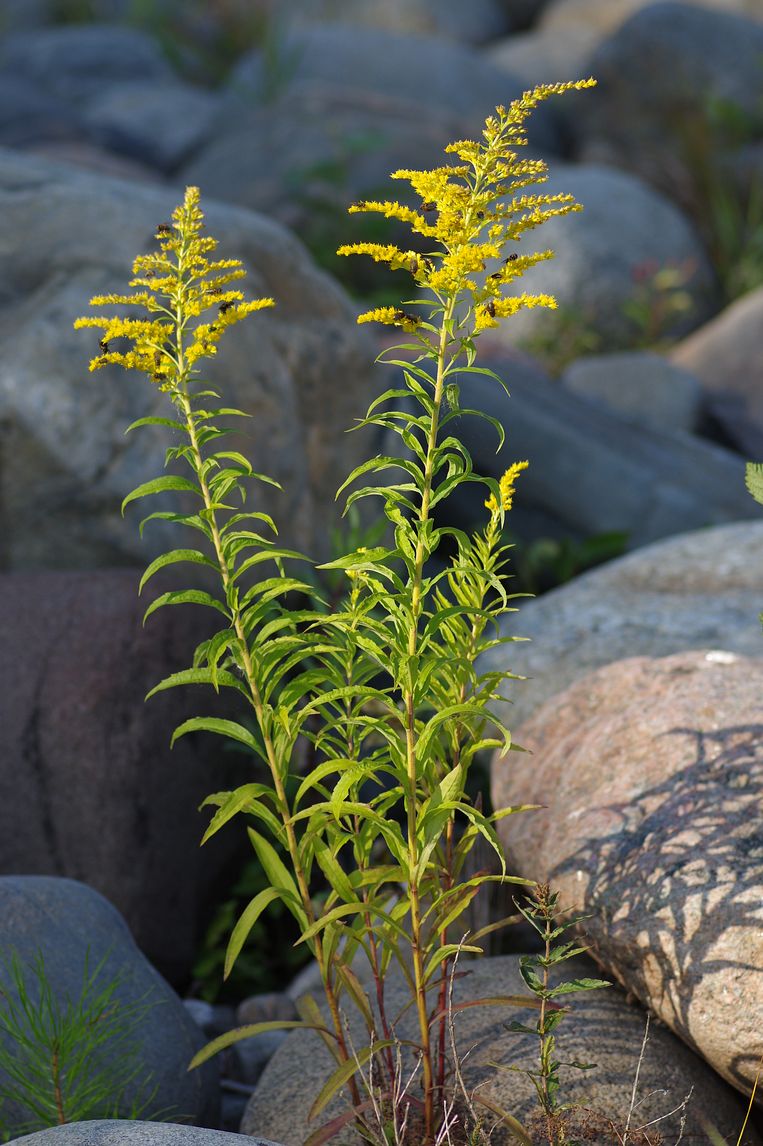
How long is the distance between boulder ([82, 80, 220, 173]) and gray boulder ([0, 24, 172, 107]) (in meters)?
0.66

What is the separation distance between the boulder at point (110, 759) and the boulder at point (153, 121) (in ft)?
28.8

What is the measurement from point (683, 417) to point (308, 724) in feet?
14.9

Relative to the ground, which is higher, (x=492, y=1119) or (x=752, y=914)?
(x=752, y=914)

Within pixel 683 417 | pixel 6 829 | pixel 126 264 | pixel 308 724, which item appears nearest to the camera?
pixel 6 829

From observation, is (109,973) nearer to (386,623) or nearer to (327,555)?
(386,623)

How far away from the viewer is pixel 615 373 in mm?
8367

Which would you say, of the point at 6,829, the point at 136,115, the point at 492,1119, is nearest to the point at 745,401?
the point at 6,829

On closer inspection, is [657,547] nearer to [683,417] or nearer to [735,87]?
[683,417]

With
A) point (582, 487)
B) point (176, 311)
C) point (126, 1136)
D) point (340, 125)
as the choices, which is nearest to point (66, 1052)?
point (126, 1136)

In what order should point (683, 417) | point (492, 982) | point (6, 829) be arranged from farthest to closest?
point (683, 417)
point (6, 829)
point (492, 982)

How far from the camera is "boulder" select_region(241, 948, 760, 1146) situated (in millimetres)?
2721

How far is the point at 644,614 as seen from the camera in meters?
4.76

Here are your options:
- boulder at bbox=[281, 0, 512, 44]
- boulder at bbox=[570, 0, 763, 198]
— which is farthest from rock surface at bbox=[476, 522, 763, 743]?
boulder at bbox=[281, 0, 512, 44]

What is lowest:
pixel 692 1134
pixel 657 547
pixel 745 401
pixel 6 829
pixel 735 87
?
pixel 692 1134
